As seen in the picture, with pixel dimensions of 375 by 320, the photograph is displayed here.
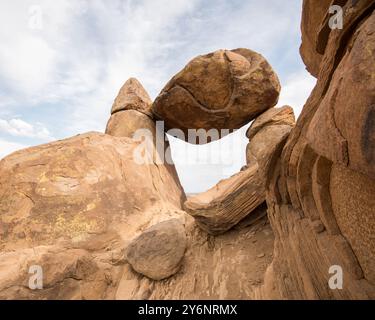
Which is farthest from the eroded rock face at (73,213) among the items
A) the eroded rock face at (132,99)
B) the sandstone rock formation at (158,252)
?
the eroded rock face at (132,99)

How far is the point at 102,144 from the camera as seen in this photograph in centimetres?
828

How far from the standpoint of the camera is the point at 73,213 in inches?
250

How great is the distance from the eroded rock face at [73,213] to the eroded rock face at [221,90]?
9.98ft

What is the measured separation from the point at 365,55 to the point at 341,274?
6.12 ft

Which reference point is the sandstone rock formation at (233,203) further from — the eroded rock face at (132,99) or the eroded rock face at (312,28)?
the eroded rock face at (132,99)

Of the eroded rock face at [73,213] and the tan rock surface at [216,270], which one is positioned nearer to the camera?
the tan rock surface at [216,270]

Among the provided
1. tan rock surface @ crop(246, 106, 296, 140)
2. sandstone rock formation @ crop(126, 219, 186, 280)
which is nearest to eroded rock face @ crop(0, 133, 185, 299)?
sandstone rock formation @ crop(126, 219, 186, 280)

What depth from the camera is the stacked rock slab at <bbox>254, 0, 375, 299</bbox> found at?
4.57 ft

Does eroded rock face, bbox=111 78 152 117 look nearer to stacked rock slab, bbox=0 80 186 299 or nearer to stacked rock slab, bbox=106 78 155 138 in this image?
stacked rock slab, bbox=106 78 155 138

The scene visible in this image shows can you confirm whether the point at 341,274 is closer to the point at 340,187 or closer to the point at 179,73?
the point at 340,187

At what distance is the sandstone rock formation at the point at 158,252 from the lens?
500 centimetres

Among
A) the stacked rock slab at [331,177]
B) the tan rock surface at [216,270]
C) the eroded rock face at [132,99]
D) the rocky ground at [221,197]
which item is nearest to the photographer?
the stacked rock slab at [331,177]

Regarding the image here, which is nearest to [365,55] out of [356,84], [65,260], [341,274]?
[356,84]

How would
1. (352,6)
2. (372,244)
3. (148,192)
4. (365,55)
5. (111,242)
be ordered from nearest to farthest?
1. (365,55)
2. (352,6)
3. (372,244)
4. (111,242)
5. (148,192)
